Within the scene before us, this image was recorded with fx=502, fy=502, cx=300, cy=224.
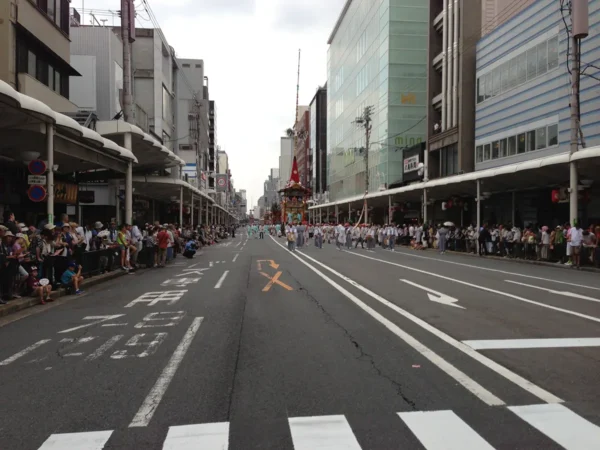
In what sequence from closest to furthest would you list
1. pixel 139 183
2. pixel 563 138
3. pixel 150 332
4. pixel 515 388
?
1. pixel 515 388
2. pixel 150 332
3. pixel 563 138
4. pixel 139 183

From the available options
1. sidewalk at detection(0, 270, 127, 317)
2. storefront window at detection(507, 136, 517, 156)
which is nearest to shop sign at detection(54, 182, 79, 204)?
sidewalk at detection(0, 270, 127, 317)

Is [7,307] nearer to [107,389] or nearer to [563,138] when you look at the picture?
[107,389]

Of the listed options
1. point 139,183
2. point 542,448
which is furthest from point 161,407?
point 139,183

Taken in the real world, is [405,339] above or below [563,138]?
below

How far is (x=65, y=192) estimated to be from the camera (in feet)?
69.0

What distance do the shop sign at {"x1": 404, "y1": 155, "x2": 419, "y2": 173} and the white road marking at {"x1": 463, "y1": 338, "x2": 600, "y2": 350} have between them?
135 ft

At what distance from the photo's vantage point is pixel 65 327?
8.56 meters

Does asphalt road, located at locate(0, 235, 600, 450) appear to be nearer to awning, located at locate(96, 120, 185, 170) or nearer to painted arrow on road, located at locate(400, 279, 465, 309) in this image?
painted arrow on road, located at locate(400, 279, 465, 309)

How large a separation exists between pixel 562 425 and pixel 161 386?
3.80 metres

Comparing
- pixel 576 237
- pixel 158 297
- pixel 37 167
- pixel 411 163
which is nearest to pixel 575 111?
pixel 576 237

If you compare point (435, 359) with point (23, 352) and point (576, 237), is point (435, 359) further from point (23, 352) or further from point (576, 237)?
point (576, 237)

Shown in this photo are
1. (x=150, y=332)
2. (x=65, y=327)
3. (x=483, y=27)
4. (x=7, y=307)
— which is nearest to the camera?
(x=150, y=332)

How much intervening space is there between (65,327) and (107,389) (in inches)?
153

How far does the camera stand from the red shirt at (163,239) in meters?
21.4
